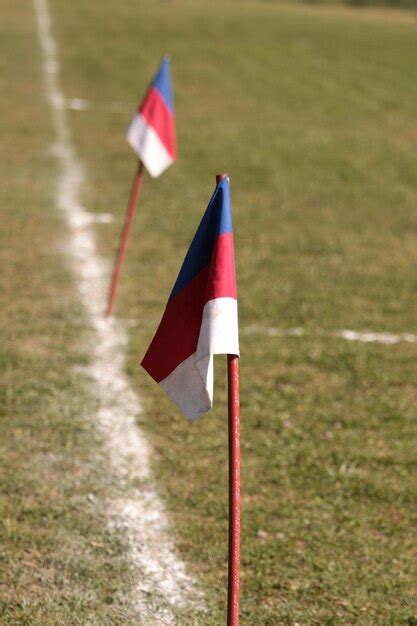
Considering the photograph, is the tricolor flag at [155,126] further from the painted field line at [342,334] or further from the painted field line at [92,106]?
the painted field line at [92,106]

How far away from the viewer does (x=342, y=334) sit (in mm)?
7238

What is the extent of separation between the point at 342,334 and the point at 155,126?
1.74m

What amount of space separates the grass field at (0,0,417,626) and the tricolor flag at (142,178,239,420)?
1.01 metres

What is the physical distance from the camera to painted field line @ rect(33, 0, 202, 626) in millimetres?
4328

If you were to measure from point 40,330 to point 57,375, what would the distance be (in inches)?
28.7

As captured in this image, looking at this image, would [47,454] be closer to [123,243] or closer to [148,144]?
[123,243]

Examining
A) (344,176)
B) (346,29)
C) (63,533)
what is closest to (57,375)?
(63,533)

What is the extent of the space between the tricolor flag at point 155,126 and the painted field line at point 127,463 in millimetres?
1058

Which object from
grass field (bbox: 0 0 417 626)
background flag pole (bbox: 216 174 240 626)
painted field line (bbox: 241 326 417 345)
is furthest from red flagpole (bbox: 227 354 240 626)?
painted field line (bbox: 241 326 417 345)

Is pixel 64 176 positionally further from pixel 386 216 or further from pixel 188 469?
pixel 188 469

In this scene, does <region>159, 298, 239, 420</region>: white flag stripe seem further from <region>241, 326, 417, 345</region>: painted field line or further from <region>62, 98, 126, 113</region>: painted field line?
<region>62, 98, 126, 113</region>: painted field line

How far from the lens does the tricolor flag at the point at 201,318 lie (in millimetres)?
3520

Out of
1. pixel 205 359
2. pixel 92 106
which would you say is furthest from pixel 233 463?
pixel 92 106

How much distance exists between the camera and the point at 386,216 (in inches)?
402
